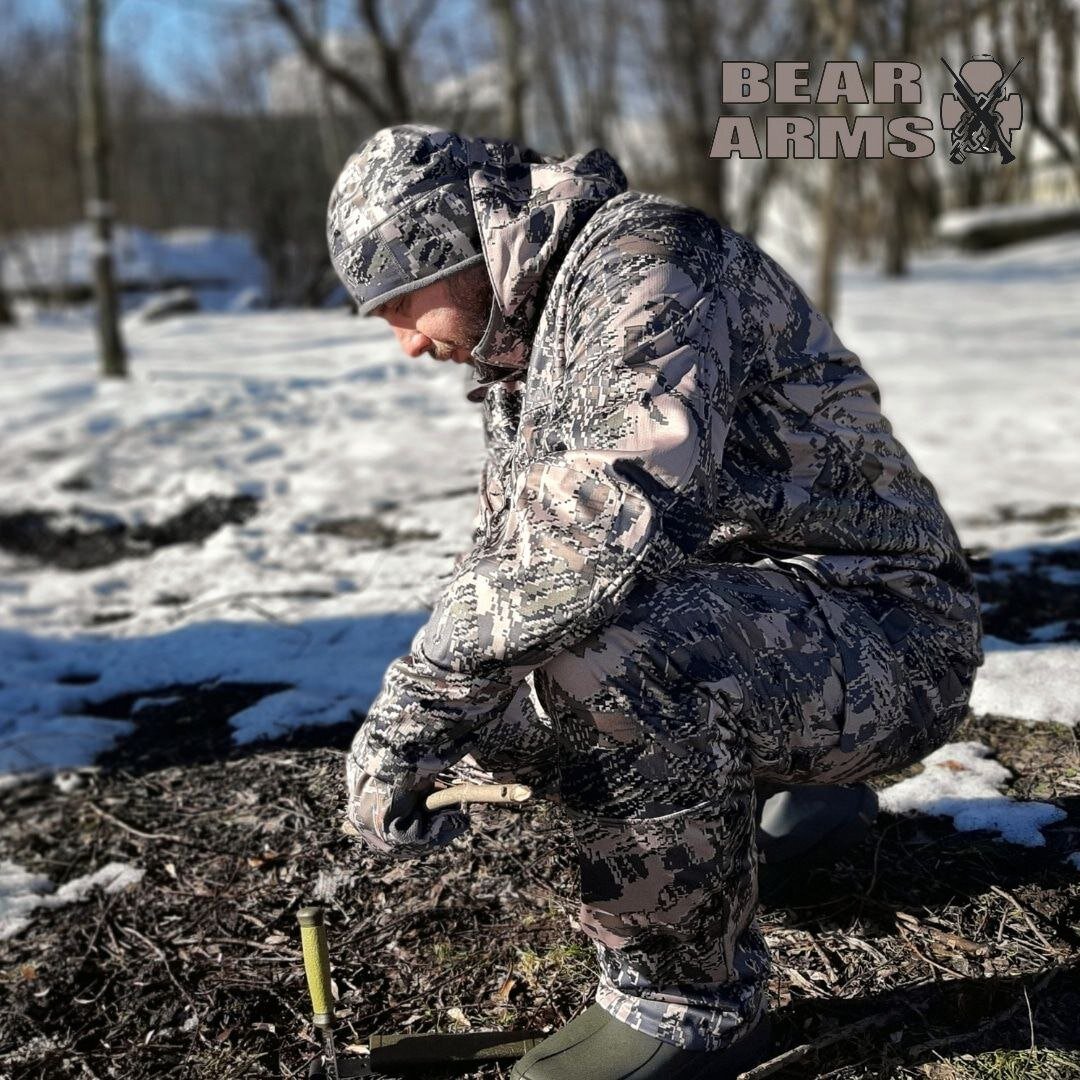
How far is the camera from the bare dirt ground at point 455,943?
167 centimetres

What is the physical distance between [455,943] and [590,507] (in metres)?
0.95

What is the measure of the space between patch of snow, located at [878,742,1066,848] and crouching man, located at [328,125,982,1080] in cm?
55

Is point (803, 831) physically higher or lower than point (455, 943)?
higher

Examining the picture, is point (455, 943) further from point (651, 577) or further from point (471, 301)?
point (471, 301)

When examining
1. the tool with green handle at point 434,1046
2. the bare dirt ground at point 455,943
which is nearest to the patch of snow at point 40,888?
the bare dirt ground at point 455,943

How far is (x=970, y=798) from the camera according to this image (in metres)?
2.20

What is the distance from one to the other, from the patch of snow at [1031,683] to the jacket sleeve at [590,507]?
58.2 inches

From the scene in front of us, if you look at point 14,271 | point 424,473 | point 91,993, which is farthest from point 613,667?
point 14,271

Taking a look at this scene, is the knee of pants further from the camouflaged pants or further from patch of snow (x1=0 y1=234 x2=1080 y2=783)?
patch of snow (x1=0 y1=234 x2=1080 y2=783)

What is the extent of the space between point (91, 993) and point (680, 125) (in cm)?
1820

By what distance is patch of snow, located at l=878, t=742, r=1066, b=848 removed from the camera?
2.10 metres

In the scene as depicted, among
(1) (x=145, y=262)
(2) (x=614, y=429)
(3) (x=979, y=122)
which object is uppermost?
(1) (x=145, y=262)

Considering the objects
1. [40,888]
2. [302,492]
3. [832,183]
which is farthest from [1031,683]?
[832,183]

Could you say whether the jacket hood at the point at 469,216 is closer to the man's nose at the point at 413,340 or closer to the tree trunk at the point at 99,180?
the man's nose at the point at 413,340
